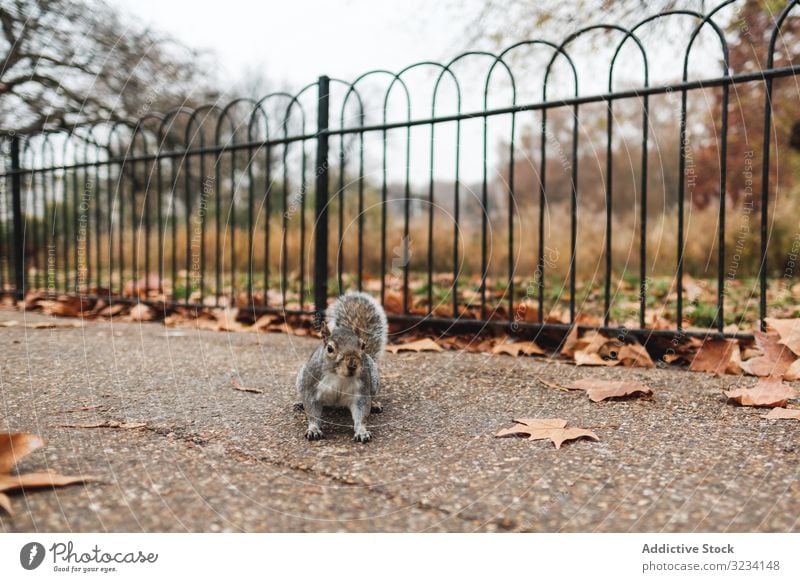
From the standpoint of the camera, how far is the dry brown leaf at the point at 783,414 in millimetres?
1892

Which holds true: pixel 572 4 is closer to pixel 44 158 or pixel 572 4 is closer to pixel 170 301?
pixel 170 301

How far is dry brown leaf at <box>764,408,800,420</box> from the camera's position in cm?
189

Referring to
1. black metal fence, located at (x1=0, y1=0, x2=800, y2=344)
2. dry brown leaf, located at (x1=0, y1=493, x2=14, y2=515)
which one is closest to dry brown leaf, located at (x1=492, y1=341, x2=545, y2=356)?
black metal fence, located at (x1=0, y1=0, x2=800, y2=344)

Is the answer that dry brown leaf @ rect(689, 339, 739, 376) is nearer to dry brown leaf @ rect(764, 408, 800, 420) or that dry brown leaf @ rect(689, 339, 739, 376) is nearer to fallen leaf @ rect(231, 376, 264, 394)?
dry brown leaf @ rect(764, 408, 800, 420)

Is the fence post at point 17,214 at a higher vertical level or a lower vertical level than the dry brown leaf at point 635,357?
higher

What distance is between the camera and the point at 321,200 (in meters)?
3.62

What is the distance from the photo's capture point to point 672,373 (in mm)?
2670

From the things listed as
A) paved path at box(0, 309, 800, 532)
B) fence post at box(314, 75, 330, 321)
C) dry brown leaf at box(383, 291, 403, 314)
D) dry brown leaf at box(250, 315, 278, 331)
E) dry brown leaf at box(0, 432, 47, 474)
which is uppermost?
fence post at box(314, 75, 330, 321)

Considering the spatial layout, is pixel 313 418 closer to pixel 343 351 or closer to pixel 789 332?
pixel 343 351

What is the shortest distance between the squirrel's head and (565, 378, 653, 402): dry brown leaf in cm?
93

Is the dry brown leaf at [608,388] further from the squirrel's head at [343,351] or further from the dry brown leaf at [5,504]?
the dry brown leaf at [5,504]

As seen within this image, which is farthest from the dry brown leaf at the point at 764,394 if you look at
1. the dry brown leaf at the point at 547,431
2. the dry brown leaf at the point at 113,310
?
the dry brown leaf at the point at 113,310

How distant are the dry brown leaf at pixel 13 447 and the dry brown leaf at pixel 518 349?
2.25 meters
